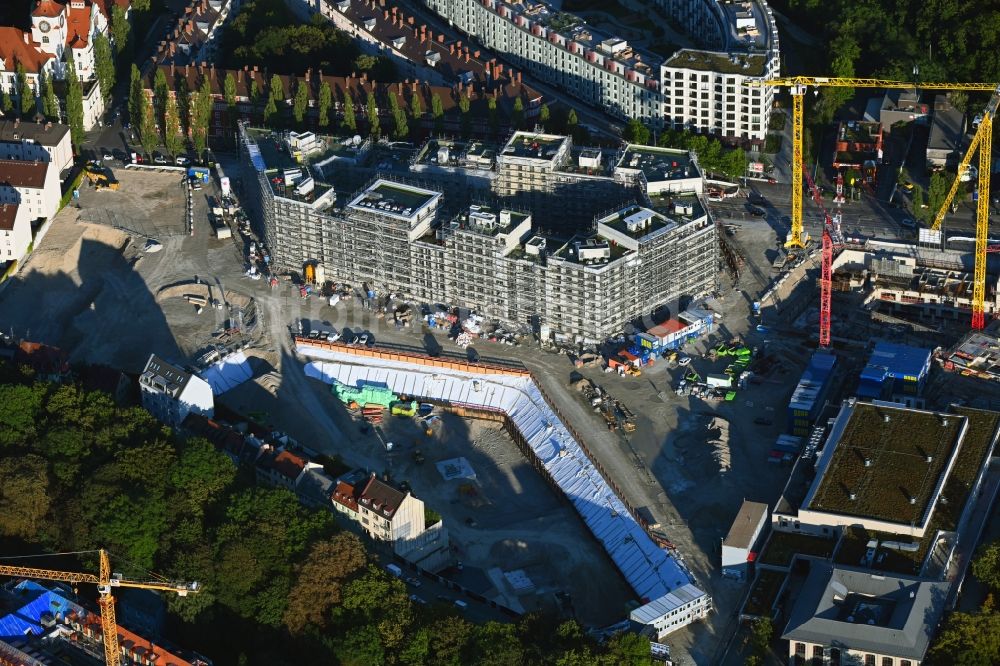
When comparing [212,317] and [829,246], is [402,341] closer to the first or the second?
[212,317]

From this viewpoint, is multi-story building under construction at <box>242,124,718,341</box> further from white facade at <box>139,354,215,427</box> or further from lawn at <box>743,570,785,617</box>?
lawn at <box>743,570,785,617</box>

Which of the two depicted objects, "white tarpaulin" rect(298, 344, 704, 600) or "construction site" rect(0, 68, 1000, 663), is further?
"construction site" rect(0, 68, 1000, 663)

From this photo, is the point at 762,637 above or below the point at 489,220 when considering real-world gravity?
below

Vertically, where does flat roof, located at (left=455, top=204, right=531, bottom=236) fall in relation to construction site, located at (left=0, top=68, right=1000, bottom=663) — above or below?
above

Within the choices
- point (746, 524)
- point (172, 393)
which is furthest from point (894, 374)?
point (172, 393)

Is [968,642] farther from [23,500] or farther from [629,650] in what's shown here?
[23,500]

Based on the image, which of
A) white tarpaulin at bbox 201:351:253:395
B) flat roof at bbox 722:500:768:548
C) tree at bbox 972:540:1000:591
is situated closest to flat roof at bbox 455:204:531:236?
white tarpaulin at bbox 201:351:253:395
